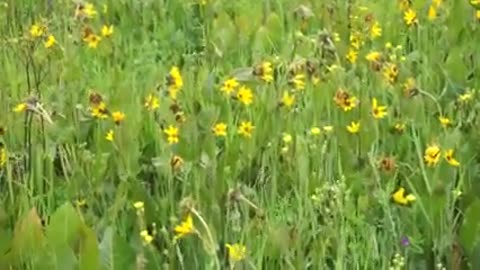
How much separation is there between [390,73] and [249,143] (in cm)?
50

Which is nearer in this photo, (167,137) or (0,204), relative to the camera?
(0,204)

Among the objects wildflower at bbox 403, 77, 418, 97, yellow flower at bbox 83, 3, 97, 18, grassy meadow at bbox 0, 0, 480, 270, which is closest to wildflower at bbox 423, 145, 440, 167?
grassy meadow at bbox 0, 0, 480, 270

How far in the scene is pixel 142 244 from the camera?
234cm

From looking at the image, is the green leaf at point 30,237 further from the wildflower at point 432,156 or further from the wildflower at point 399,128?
the wildflower at point 399,128

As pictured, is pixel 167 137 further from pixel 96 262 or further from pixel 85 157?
pixel 96 262

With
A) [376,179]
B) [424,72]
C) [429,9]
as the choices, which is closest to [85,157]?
[376,179]

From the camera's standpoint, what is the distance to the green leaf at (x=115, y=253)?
7.38 feet

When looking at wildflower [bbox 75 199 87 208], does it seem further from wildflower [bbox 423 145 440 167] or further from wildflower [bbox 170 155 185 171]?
wildflower [bbox 423 145 440 167]

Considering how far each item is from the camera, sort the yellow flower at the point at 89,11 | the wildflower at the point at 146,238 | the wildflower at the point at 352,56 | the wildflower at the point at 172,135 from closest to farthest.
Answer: the wildflower at the point at 146,238
the wildflower at the point at 172,135
the wildflower at the point at 352,56
the yellow flower at the point at 89,11

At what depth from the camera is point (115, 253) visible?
2.26 m

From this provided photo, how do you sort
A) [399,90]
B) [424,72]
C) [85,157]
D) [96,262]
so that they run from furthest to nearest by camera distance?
[424,72] → [399,90] → [85,157] → [96,262]

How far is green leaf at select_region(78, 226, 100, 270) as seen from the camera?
2.14m

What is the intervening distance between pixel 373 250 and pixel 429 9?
1.86m

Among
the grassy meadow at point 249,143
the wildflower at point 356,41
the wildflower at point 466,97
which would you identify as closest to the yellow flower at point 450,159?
the grassy meadow at point 249,143
